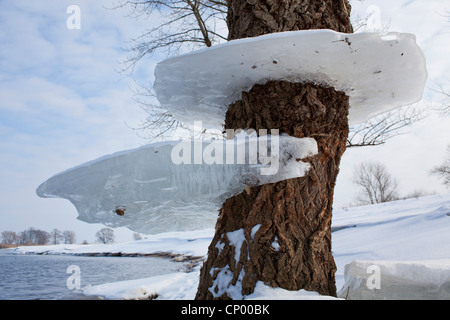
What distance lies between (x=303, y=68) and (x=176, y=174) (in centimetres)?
94

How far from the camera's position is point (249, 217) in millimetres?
1763

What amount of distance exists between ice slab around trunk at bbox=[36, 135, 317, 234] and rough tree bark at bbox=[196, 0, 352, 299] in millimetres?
121

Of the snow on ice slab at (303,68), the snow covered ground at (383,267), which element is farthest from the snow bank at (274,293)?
the snow on ice slab at (303,68)

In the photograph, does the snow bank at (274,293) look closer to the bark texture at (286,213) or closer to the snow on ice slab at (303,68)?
the bark texture at (286,213)

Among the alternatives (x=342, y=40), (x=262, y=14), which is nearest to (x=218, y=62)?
(x=262, y=14)

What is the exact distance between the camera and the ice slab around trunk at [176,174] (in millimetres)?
1564

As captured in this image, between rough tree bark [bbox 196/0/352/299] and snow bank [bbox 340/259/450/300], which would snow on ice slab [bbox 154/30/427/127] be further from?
snow bank [bbox 340/259/450/300]

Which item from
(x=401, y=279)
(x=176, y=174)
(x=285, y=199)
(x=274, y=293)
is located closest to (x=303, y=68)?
Result: (x=285, y=199)

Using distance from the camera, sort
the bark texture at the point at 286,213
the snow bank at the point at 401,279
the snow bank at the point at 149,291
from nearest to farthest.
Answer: the bark texture at the point at 286,213
the snow bank at the point at 401,279
the snow bank at the point at 149,291

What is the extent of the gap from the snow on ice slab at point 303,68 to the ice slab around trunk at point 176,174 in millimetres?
421

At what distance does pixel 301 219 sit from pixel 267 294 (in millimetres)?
451

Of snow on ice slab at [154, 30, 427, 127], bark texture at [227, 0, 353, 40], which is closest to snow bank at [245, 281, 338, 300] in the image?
snow on ice slab at [154, 30, 427, 127]

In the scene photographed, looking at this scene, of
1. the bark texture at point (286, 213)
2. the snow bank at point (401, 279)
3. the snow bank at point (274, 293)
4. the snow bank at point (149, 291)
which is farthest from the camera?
the snow bank at point (149, 291)
